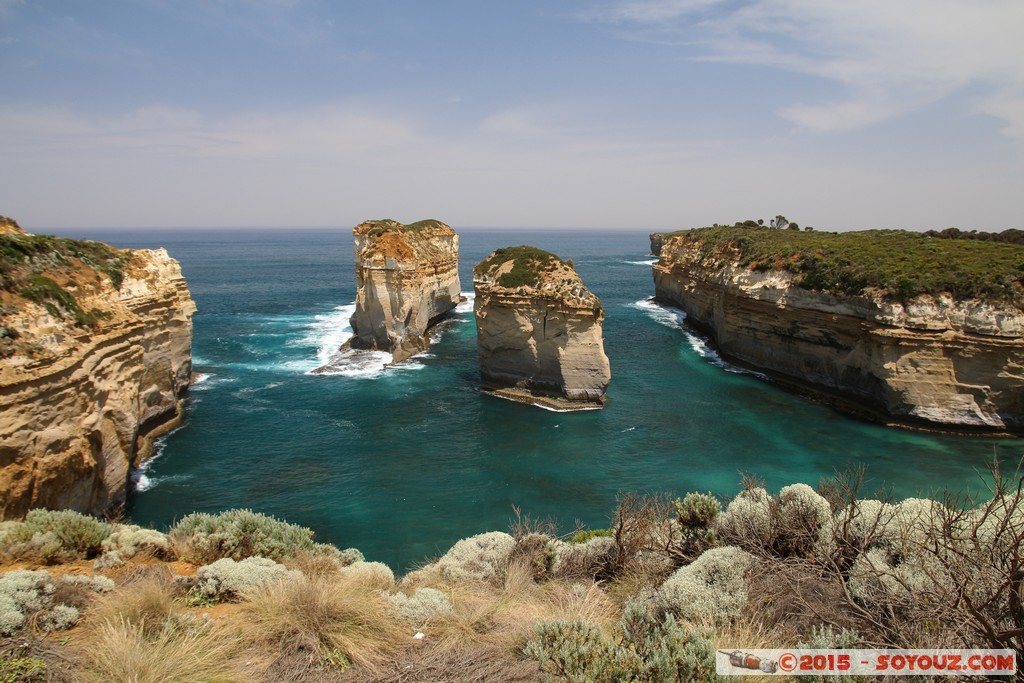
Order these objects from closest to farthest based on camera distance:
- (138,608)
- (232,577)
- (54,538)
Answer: (138,608) < (232,577) < (54,538)

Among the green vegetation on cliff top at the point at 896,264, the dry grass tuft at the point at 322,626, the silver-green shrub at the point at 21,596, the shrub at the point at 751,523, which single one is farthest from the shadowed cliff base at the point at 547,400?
the silver-green shrub at the point at 21,596

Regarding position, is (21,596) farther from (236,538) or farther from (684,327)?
(684,327)

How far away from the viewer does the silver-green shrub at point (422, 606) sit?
779 centimetres

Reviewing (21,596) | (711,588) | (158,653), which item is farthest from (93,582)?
(711,588)

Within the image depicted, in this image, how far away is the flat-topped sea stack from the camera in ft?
101

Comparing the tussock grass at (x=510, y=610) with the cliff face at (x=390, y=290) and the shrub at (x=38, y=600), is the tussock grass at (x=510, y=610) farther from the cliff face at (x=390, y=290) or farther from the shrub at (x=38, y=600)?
the cliff face at (x=390, y=290)

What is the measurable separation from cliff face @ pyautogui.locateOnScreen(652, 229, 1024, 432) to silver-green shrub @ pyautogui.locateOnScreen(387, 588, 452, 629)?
29.0 meters

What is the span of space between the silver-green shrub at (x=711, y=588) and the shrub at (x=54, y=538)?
10.7 m

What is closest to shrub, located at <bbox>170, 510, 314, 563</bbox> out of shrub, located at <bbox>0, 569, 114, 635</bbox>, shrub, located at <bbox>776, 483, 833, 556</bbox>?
shrub, located at <bbox>0, 569, 114, 635</bbox>

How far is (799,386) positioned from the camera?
3384 cm

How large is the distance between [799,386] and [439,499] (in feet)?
80.6

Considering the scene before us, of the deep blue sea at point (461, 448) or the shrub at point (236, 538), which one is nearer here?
the shrub at point (236, 538)

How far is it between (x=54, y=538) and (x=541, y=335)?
2406 centimetres

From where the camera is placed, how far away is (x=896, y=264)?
31.3 meters
